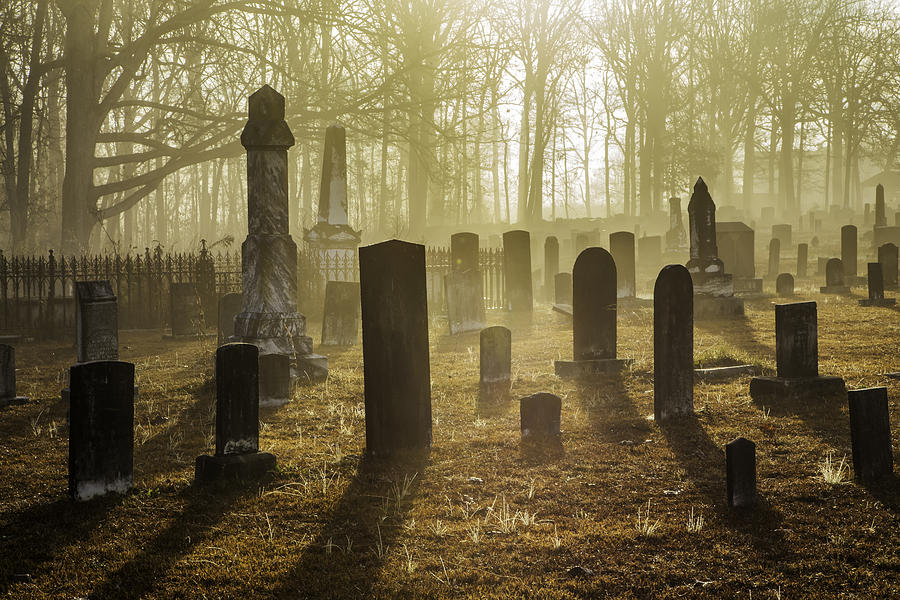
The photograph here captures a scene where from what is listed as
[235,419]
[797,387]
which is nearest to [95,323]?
[235,419]

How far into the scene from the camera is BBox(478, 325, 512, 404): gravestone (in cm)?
763

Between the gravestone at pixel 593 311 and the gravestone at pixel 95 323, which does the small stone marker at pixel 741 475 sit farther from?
the gravestone at pixel 95 323

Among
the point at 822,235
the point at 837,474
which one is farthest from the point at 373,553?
the point at 822,235

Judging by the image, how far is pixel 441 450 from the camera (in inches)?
216

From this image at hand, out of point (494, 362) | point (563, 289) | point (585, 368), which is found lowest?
point (585, 368)

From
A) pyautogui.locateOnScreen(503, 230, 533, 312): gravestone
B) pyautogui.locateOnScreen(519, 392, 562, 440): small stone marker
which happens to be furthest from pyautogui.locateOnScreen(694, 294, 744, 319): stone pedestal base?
pyautogui.locateOnScreen(519, 392, 562, 440): small stone marker

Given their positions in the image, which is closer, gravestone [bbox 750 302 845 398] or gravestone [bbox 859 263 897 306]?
gravestone [bbox 750 302 845 398]

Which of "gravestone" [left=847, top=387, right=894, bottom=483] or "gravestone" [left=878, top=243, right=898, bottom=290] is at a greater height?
"gravestone" [left=878, top=243, right=898, bottom=290]

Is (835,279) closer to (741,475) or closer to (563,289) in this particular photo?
(563,289)

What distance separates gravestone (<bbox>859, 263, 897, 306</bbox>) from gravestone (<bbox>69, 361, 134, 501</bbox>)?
45.4ft

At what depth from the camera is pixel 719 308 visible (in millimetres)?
13461

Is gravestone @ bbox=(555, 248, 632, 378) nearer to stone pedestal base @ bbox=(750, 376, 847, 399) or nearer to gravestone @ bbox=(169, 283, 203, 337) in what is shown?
stone pedestal base @ bbox=(750, 376, 847, 399)

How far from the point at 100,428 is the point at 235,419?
2.63 ft

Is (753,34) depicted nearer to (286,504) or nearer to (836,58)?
(836,58)
